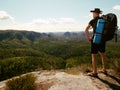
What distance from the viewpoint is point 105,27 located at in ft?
22.4

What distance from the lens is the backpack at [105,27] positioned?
680 centimetres

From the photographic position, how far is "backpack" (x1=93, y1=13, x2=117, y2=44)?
6.80 metres

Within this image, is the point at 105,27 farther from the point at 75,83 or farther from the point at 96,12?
the point at 75,83

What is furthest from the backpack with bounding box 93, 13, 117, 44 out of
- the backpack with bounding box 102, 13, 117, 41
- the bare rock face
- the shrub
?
the shrub

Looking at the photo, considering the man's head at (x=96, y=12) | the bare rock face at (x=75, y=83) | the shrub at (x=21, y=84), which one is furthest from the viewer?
the man's head at (x=96, y=12)

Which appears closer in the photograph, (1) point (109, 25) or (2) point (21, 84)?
(2) point (21, 84)

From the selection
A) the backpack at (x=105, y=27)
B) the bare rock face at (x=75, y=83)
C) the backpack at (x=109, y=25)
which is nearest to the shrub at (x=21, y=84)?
the bare rock face at (x=75, y=83)

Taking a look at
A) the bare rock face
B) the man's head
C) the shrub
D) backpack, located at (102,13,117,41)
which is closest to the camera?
the shrub

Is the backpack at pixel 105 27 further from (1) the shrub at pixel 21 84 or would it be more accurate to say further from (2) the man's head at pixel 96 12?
(1) the shrub at pixel 21 84

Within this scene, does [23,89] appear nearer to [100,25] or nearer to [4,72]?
[100,25]

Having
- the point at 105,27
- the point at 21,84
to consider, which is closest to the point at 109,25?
the point at 105,27

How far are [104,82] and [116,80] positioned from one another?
0.82m

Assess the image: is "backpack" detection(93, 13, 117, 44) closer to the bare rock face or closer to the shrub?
the bare rock face

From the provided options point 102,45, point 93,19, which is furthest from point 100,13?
point 102,45
